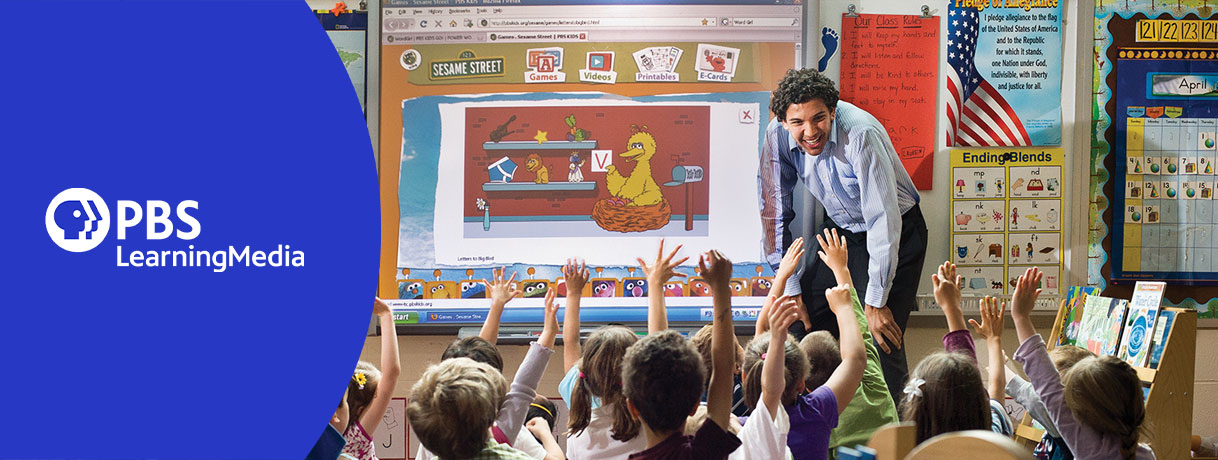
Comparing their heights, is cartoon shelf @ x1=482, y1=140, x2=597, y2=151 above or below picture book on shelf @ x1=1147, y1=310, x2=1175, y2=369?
above

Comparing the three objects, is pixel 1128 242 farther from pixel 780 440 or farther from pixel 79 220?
pixel 79 220

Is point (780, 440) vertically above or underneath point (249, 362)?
underneath

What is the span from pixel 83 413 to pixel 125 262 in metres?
0.26

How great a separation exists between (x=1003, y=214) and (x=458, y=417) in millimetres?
2712

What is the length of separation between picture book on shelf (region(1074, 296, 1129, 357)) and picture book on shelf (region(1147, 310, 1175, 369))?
17 centimetres

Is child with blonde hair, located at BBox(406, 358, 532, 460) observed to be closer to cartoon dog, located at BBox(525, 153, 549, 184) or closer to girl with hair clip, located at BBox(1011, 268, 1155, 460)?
girl with hair clip, located at BBox(1011, 268, 1155, 460)

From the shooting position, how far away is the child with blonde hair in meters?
1.89

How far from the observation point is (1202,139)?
386 centimetres

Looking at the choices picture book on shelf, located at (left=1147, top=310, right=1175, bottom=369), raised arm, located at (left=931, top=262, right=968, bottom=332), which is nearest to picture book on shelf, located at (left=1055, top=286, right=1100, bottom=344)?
picture book on shelf, located at (left=1147, top=310, right=1175, bottom=369)

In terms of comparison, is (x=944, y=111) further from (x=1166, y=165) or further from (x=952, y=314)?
(x=952, y=314)

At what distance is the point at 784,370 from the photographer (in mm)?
2088

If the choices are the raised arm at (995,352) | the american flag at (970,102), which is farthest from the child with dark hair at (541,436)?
the american flag at (970,102)

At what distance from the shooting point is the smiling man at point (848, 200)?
3672mm

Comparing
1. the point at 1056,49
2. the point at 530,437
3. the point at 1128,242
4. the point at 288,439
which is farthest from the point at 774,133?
the point at 288,439
